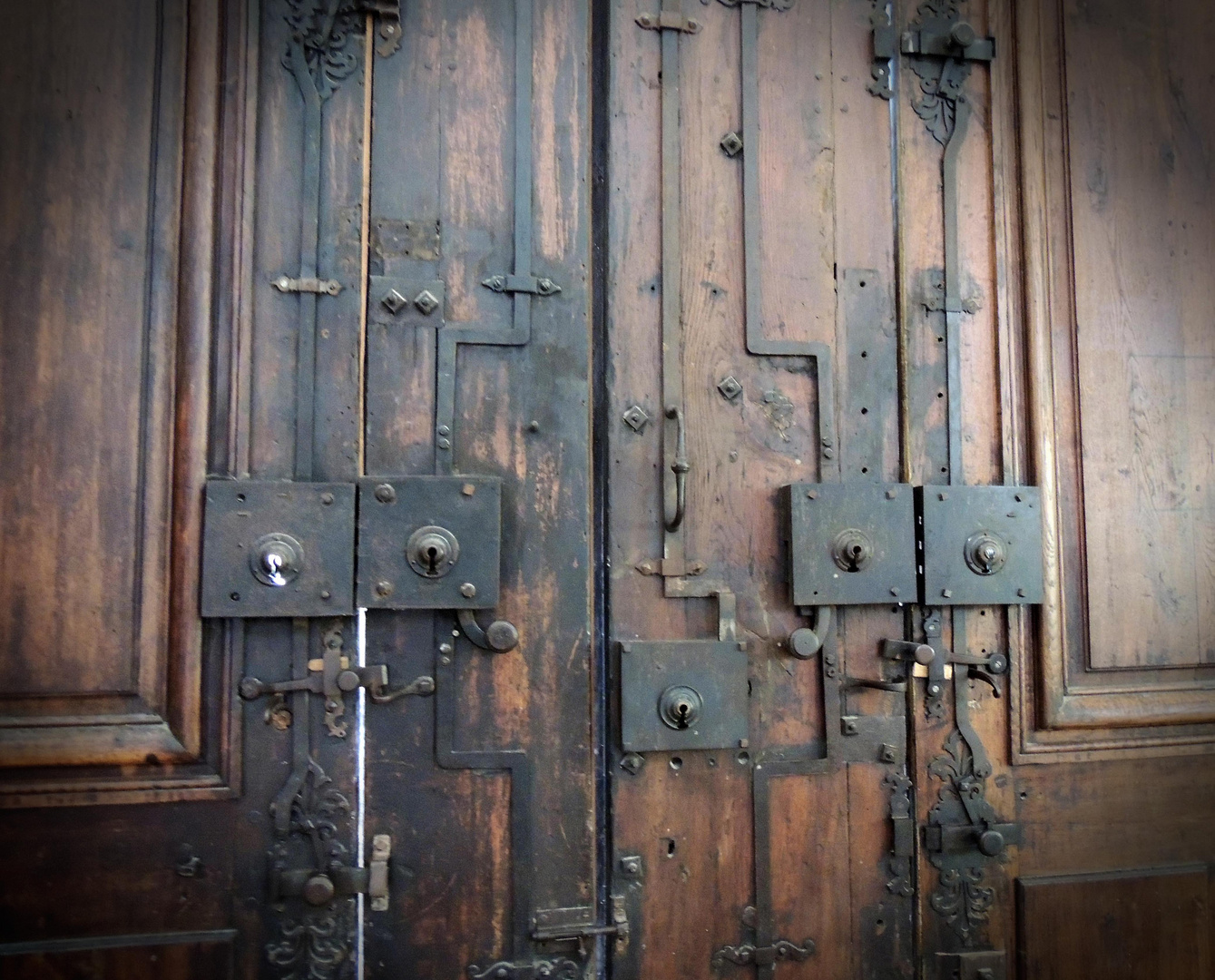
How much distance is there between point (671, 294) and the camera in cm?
173

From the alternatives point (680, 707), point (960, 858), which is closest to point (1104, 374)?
point (960, 858)

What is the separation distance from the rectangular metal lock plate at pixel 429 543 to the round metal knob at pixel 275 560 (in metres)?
0.11

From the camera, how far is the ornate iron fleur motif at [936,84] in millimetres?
1863

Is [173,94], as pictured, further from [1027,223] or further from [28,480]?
[1027,223]

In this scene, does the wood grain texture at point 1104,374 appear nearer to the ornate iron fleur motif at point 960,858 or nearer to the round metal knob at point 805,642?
the ornate iron fleur motif at point 960,858

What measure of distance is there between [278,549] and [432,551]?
270mm

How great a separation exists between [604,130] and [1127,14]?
1.26 meters

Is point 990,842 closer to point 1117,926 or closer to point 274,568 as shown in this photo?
point 1117,926

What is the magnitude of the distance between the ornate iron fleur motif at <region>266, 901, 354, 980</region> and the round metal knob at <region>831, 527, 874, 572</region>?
1.14 m

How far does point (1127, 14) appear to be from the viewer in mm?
1962

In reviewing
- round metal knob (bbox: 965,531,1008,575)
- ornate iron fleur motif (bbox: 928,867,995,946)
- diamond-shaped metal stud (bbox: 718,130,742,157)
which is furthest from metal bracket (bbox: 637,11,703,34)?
ornate iron fleur motif (bbox: 928,867,995,946)

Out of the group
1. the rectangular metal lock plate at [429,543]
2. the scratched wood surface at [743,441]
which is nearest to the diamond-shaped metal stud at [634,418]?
the scratched wood surface at [743,441]

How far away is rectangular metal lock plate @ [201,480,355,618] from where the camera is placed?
154 cm

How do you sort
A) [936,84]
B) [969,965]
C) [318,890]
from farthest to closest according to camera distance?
[936,84], [969,965], [318,890]
